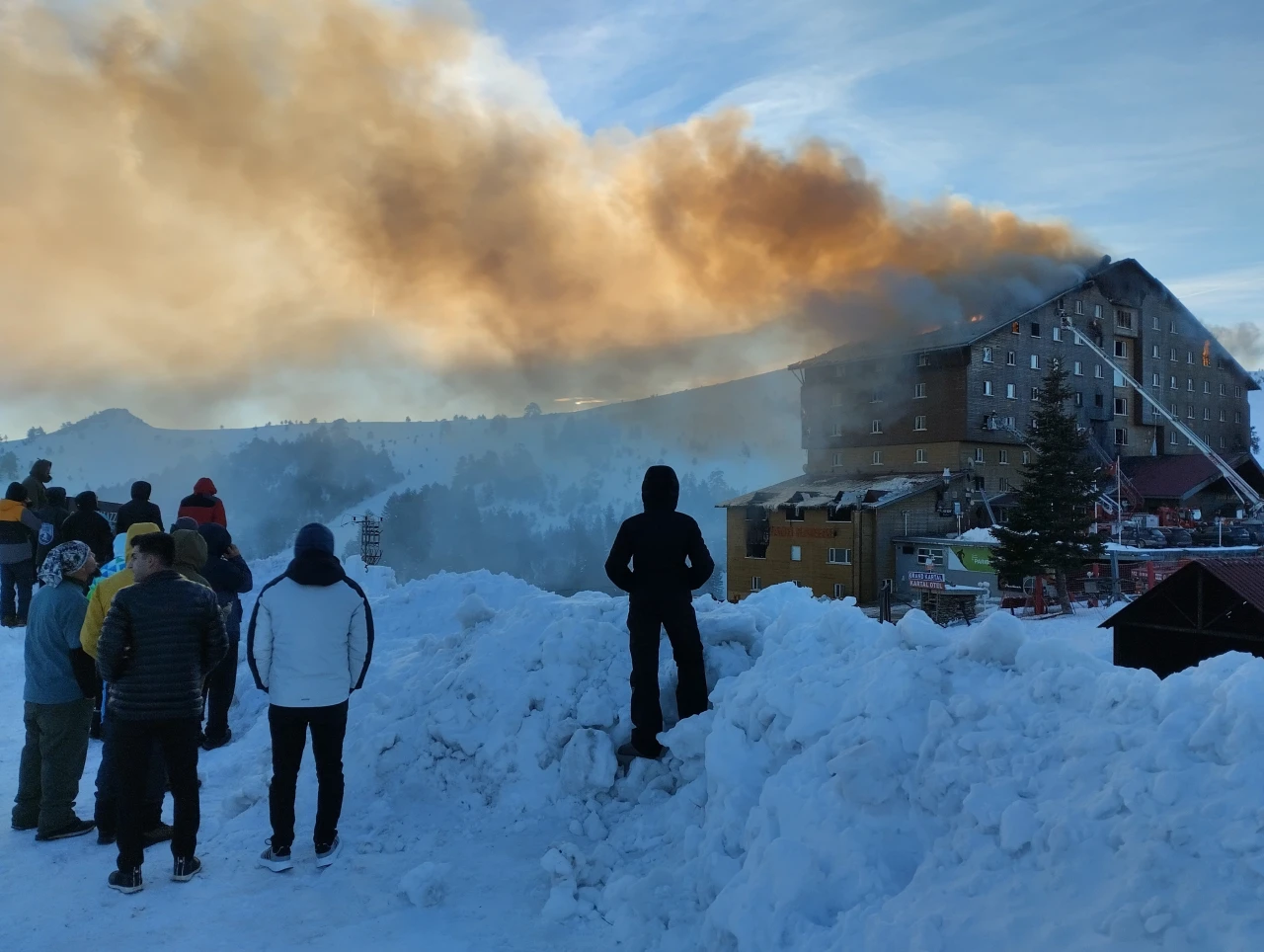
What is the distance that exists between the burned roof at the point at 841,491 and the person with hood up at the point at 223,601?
2816 cm

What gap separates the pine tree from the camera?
2511cm

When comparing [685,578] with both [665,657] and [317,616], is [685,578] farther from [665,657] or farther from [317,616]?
[317,616]

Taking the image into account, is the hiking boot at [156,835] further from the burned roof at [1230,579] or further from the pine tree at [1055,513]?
the pine tree at [1055,513]

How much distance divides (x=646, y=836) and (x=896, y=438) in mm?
34556

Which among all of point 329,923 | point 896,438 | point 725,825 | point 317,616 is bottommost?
point 329,923

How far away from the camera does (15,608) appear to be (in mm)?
11883

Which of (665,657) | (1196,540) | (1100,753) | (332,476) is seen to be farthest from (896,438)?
(332,476)

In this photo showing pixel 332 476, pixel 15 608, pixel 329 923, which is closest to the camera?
pixel 329 923

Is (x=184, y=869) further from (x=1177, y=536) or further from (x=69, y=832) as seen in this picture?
(x=1177, y=536)

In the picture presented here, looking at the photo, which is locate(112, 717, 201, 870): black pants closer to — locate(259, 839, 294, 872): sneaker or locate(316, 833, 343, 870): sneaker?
locate(259, 839, 294, 872): sneaker

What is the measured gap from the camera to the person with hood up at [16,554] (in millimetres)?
11305

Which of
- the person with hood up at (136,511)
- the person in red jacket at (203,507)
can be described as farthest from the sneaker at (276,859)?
the person with hood up at (136,511)

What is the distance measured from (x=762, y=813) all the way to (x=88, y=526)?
8.75 m

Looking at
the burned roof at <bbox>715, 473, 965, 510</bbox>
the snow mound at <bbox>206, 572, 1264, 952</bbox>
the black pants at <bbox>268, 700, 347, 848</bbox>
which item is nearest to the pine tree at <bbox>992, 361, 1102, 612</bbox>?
the burned roof at <bbox>715, 473, 965, 510</bbox>
